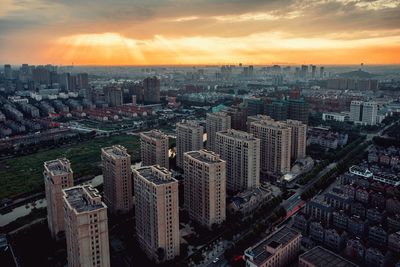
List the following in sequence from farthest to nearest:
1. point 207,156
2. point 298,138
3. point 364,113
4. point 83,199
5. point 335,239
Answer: point 364,113, point 298,138, point 207,156, point 335,239, point 83,199

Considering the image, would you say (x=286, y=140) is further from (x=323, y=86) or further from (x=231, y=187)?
(x=323, y=86)

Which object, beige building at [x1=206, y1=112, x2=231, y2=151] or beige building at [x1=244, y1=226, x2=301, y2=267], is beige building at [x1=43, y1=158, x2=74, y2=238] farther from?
beige building at [x1=206, y1=112, x2=231, y2=151]

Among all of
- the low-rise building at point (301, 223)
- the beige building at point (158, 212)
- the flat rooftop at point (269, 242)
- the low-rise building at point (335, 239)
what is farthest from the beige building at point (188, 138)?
the low-rise building at point (335, 239)

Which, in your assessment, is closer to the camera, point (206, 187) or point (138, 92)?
point (206, 187)

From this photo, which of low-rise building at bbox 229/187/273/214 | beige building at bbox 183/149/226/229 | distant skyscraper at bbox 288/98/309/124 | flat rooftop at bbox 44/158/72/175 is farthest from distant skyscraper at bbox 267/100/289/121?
flat rooftop at bbox 44/158/72/175

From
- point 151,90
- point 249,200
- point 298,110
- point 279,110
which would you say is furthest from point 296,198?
point 151,90

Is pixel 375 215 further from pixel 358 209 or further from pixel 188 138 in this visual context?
pixel 188 138
